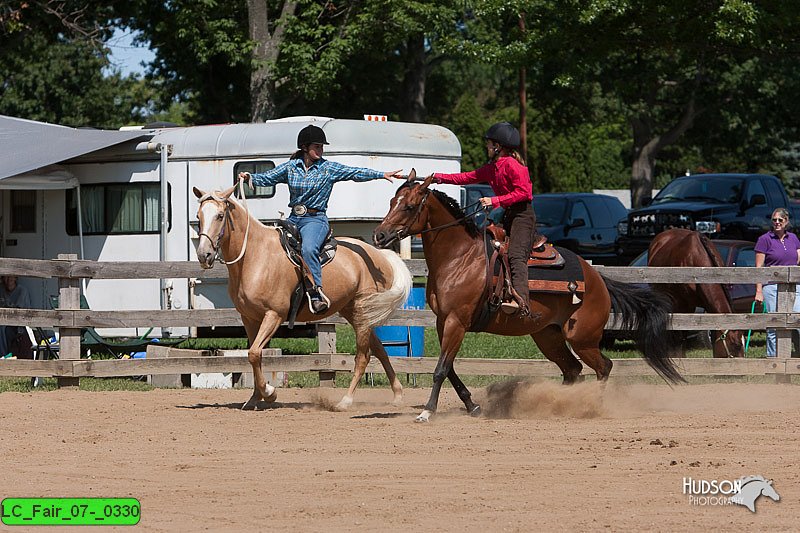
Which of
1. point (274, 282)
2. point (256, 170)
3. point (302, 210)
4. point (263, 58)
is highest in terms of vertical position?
point (263, 58)

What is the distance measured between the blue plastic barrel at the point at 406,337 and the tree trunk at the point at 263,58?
15.2m

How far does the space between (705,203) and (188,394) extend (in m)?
12.5

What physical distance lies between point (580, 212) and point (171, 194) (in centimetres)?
1047

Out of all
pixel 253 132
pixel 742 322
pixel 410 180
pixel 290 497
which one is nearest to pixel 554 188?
pixel 253 132

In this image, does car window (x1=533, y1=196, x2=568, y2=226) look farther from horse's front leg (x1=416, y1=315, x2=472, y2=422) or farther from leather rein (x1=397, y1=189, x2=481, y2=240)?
horse's front leg (x1=416, y1=315, x2=472, y2=422)

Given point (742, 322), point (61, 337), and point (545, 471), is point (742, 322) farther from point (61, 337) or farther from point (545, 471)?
point (61, 337)

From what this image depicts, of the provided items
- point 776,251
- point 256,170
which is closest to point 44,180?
point 256,170

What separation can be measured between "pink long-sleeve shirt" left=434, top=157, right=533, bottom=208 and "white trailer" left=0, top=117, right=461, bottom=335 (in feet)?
20.0

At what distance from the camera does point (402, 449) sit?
321 inches

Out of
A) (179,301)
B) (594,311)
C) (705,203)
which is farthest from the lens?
(705,203)

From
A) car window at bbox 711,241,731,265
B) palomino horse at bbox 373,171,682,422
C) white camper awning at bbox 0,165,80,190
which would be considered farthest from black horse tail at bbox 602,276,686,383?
white camper awning at bbox 0,165,80,190

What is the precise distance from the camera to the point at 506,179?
968cm

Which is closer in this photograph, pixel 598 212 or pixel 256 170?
pixel 256 170

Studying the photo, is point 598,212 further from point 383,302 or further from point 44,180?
point 383,302
